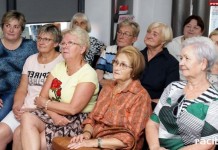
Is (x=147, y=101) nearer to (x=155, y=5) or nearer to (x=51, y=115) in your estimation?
(x=51, y=115)

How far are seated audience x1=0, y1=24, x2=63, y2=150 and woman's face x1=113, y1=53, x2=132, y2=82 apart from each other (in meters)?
0.81

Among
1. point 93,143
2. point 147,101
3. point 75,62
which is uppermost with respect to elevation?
point 75,62

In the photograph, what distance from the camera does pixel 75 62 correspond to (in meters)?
3.05

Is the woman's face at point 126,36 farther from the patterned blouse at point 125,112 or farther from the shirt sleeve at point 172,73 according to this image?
the patterned blouse at point 125,112

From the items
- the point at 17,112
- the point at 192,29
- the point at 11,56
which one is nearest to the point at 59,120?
the point at 17,112

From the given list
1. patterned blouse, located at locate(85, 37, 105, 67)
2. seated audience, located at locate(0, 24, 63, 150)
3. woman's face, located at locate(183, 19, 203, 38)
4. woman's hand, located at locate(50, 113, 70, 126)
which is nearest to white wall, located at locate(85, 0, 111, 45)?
patterned blouse, located at locate(85, 37, 105, 67)

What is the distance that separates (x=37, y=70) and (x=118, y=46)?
98cm

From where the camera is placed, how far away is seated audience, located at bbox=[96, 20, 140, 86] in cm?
385

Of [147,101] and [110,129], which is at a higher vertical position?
[147,101]

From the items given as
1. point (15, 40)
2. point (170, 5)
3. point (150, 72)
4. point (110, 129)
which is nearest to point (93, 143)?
point (110, 129)

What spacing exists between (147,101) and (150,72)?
76 centimetres

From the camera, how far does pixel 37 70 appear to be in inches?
133

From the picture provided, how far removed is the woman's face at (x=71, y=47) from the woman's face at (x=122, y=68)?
0.42m

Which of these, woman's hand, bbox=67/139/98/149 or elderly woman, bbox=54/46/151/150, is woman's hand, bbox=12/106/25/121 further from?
woman's hand, bbox=67/139/98/149
